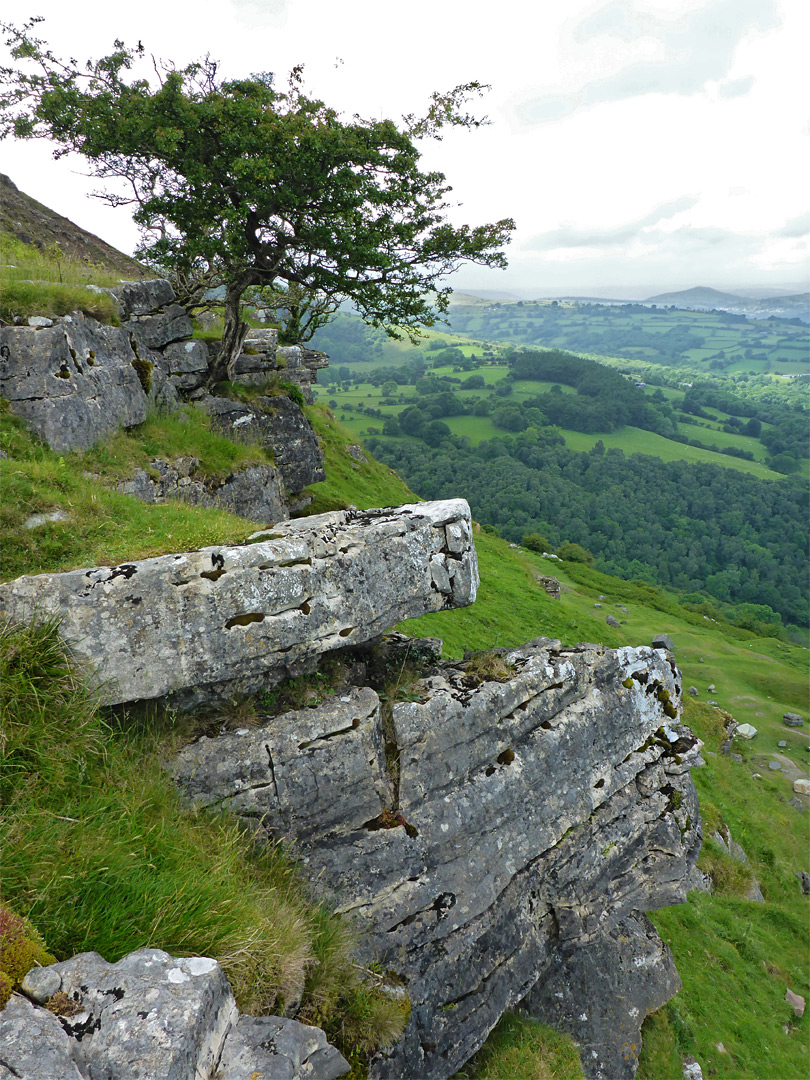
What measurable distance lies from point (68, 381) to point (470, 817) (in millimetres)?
11995

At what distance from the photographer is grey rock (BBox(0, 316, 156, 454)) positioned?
36.4ft

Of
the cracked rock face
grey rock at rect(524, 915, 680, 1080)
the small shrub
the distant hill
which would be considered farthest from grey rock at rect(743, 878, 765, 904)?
the distant hill

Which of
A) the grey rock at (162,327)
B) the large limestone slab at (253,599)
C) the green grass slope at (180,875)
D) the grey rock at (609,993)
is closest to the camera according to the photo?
the green grass slope at (180,875)

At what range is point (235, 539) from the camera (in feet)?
27.1

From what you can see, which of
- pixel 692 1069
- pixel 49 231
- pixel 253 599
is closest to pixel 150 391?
pixel 253 599

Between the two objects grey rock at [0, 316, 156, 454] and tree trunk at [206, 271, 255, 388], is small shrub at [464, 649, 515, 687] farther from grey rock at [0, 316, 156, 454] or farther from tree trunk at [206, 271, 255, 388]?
tree trunk at [206, 271, 255, 388]

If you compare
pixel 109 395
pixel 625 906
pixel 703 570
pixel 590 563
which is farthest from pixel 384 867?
pixel 703 570

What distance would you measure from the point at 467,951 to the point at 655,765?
5.42 metres

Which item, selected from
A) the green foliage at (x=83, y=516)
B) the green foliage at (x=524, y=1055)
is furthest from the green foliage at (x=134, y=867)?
the green foliage at (x=524, y=1055)

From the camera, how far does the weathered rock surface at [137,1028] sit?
130 inches

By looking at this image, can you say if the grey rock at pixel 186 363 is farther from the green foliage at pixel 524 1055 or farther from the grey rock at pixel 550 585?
the grey rock at pixel 550 585

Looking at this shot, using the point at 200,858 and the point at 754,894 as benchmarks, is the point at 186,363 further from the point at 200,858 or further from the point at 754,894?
the point at 754,894

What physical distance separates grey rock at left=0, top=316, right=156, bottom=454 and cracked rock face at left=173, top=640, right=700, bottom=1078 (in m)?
8.54

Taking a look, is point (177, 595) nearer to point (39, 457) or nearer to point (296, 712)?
point (296, 712)
